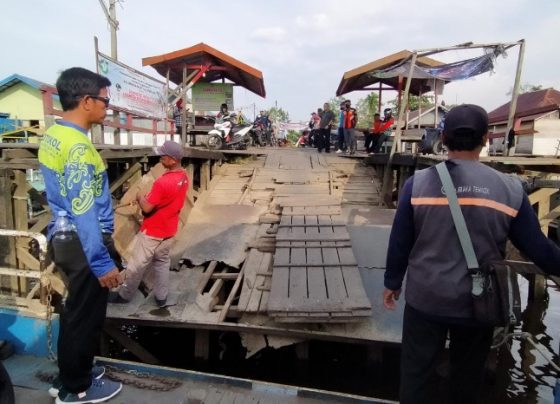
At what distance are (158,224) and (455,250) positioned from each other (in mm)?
3060

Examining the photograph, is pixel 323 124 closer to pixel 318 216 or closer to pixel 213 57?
pixel 213 57

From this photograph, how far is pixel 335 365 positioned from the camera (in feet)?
17.1

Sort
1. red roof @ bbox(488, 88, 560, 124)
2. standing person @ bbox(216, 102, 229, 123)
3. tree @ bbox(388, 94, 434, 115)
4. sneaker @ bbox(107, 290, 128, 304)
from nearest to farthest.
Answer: sneaker @ bbox(107, 290, 128, 304) → standing person @ bbox(216, 102, 229, 123) → tree @ bbox(388, 94, 434, 115) → red roof @ bbox(488, 88, 560, 124)

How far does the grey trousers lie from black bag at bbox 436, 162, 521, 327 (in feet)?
10.3

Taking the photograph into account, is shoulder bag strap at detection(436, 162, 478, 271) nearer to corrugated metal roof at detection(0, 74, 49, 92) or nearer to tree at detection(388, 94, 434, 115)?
tree at detection(388, 94, 434, 115)

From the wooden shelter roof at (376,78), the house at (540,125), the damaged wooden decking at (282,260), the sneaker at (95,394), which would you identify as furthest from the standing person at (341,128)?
the sneaker at (95,394)

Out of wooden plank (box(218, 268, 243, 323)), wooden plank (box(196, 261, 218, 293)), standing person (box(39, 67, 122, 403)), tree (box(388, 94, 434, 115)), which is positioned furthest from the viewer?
tree (box(388, 94, 434, 115))

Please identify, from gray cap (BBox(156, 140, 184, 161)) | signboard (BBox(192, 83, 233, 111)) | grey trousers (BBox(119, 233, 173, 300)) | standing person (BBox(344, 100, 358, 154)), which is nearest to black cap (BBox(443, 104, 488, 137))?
gray cap (BBox(156, 140, 184, 161))

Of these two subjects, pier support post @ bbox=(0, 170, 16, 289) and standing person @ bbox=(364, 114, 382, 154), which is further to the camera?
standing person @ bbox=(364, 114, 382, 154)

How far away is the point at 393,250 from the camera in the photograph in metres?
2.22

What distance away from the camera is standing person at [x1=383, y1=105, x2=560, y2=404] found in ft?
6.42

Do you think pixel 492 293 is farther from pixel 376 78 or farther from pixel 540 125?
pixel 540 125

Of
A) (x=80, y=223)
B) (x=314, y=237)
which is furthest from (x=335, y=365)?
(x=80, y=223)

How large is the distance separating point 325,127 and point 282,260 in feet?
26.5
